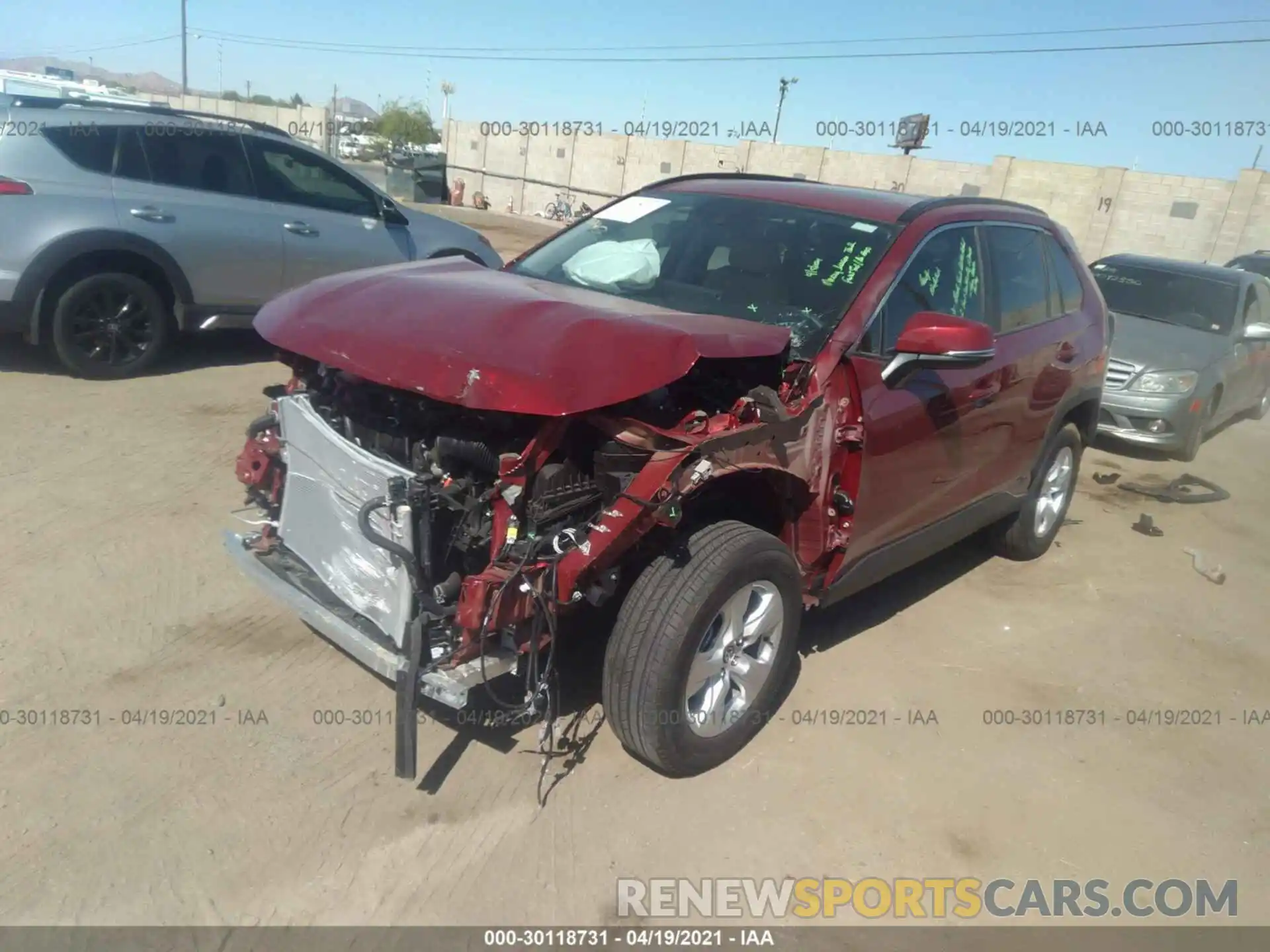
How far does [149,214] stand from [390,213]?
77.0 inches

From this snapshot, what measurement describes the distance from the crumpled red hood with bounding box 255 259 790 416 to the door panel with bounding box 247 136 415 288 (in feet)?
13.8

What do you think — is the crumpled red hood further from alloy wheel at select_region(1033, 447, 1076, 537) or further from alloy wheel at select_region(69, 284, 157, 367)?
alloy wheel at select_region(69, 284, 157, 367)

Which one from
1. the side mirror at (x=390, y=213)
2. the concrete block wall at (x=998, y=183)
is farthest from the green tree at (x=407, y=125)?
the side mirror at (x=390, y=213)

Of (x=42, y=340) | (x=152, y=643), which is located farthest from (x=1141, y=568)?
(x=42, y=340)

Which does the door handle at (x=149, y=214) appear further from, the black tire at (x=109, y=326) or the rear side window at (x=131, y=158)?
the black tire at (x=109, y=326)

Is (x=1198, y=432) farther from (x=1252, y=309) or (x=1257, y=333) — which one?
(x=1252, y=309)

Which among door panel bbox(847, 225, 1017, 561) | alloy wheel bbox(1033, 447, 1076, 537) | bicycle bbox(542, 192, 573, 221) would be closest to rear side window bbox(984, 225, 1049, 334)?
door panel bbox(847, 225, 1017, 561)

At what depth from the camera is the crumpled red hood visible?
267 cm

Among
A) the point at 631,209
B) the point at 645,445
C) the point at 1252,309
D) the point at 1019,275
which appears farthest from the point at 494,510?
the point at 1252,309

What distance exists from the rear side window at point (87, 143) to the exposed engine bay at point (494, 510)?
437cm

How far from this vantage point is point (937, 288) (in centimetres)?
391

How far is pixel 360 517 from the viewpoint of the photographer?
9.37ft

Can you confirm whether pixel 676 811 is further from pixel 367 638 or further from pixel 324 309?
pixel 324 309

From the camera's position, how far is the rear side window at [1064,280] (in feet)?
16.2
